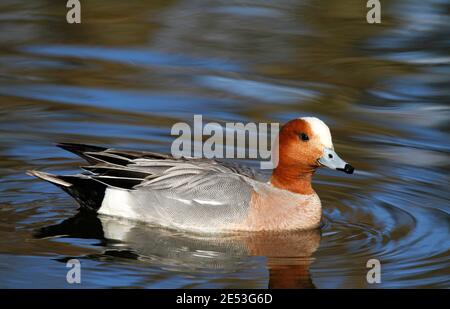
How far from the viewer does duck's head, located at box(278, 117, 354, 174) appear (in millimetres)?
7293

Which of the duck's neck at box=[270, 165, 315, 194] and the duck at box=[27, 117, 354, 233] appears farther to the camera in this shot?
the duck's neck at box=[270, 165, 315, 194]

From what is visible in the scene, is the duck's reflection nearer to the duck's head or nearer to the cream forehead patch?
the duck's head

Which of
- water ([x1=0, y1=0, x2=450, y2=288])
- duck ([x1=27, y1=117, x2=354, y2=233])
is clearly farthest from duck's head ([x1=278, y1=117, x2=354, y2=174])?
water ([x1=0, y1=0, x2=450, y2=288])

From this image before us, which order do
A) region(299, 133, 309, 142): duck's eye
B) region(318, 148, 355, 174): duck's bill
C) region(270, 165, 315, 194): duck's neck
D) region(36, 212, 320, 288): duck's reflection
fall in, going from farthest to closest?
region(270, 165, 315, 194): duck's neck
region(299, 133, 309, 142): duck's eye
region(318, 148, 355, 174): duck's bill
region(36, 212, 320, 288): duck's reflection

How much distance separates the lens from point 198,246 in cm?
709

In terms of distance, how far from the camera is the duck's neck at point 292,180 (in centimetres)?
758

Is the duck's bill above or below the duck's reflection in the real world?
above

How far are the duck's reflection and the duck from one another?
9cm

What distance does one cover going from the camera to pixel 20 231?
7082 millimetres

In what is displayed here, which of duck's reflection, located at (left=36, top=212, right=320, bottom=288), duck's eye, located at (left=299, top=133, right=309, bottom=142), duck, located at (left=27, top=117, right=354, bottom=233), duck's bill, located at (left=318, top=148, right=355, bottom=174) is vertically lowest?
duck's reflection, located at (left=36, top=212, right=320, bottom=288)

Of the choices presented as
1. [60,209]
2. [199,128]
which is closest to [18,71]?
[199,128]

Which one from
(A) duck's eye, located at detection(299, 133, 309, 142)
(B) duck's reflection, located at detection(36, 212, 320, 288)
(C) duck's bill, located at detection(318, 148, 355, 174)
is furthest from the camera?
(A) duck's eye, located at detection(299, 133, 309, 142)
